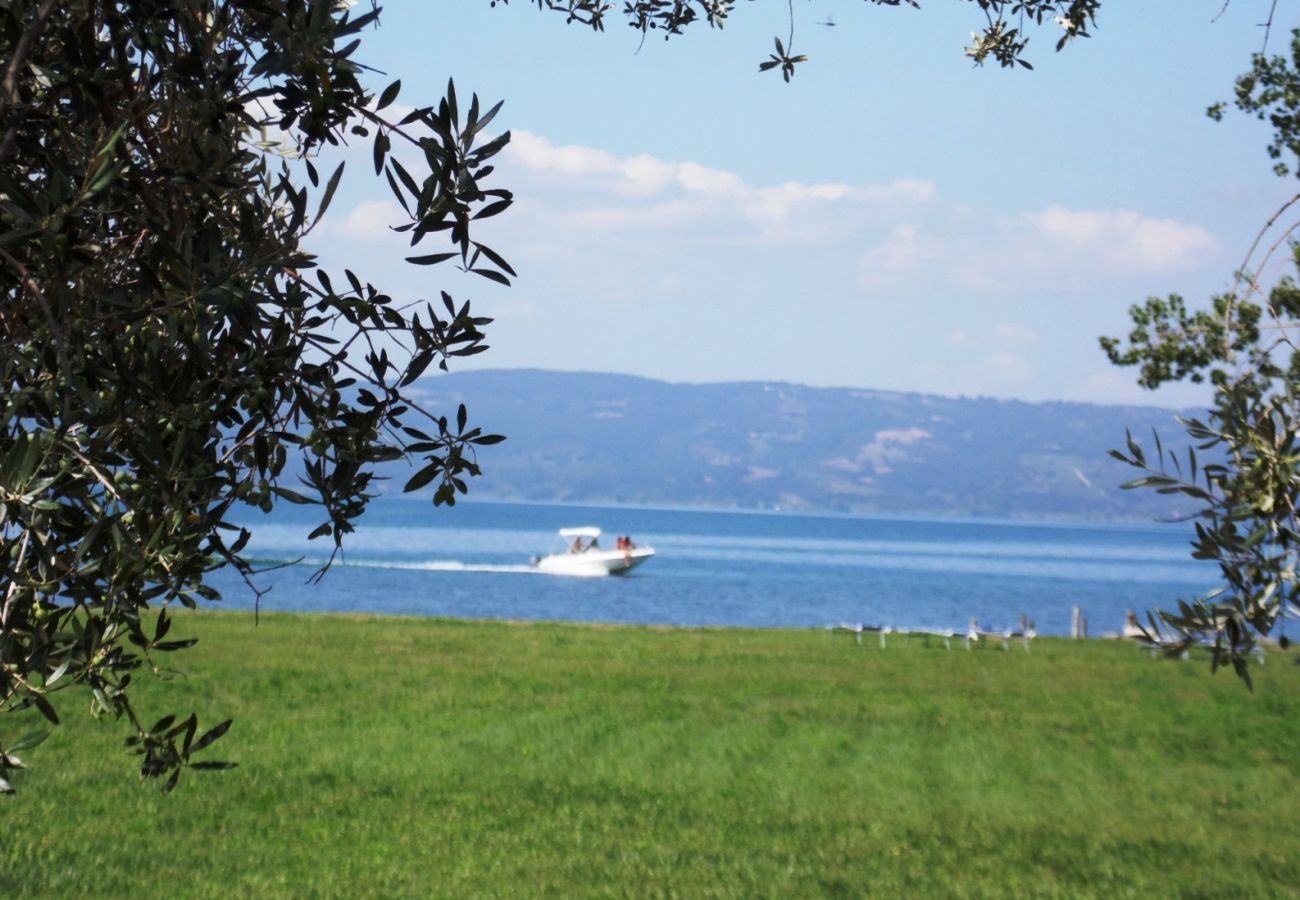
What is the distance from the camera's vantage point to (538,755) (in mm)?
14914

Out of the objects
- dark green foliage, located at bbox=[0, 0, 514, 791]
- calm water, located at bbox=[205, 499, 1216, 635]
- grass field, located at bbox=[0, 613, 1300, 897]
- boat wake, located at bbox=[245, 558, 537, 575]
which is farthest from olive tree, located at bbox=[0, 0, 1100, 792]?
boat wake, located at bbox=[245, 558, 537, 575]

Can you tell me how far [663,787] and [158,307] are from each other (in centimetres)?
1122

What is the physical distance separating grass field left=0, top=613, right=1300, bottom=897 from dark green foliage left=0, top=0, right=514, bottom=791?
655 centimetres

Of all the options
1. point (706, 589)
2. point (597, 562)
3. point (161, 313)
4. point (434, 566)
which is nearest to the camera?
point (161, 313)

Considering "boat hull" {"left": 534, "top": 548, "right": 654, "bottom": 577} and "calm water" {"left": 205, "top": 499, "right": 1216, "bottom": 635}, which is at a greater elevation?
"boat hull" {"left": 534, "top": 548, "right": 654, "bottom": 577}

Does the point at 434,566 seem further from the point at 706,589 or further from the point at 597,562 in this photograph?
the point at 706,589

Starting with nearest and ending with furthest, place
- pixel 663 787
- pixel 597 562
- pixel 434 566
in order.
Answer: pixel 663 787 → pixel 597 562 → pixel 434 566

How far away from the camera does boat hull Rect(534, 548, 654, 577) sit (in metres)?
102

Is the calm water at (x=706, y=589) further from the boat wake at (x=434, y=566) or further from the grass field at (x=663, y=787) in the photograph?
the grass field at (x=663, y=787)

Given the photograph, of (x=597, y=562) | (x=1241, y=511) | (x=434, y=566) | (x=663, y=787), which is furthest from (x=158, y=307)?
(x=434, y=566)

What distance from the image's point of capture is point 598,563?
338 feet

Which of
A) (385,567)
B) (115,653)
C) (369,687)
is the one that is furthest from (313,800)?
(385,567)

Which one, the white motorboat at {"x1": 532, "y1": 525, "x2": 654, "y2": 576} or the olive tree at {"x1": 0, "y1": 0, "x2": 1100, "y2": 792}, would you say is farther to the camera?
the white motorboat at {"x1": 532, "y1": 525, "x2": 654, "y2": 576}

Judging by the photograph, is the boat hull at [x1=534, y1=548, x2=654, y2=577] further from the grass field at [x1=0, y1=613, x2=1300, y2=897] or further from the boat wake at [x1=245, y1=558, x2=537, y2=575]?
the grass field at [x1=0, y1=613, x2=1300, y2=897]
